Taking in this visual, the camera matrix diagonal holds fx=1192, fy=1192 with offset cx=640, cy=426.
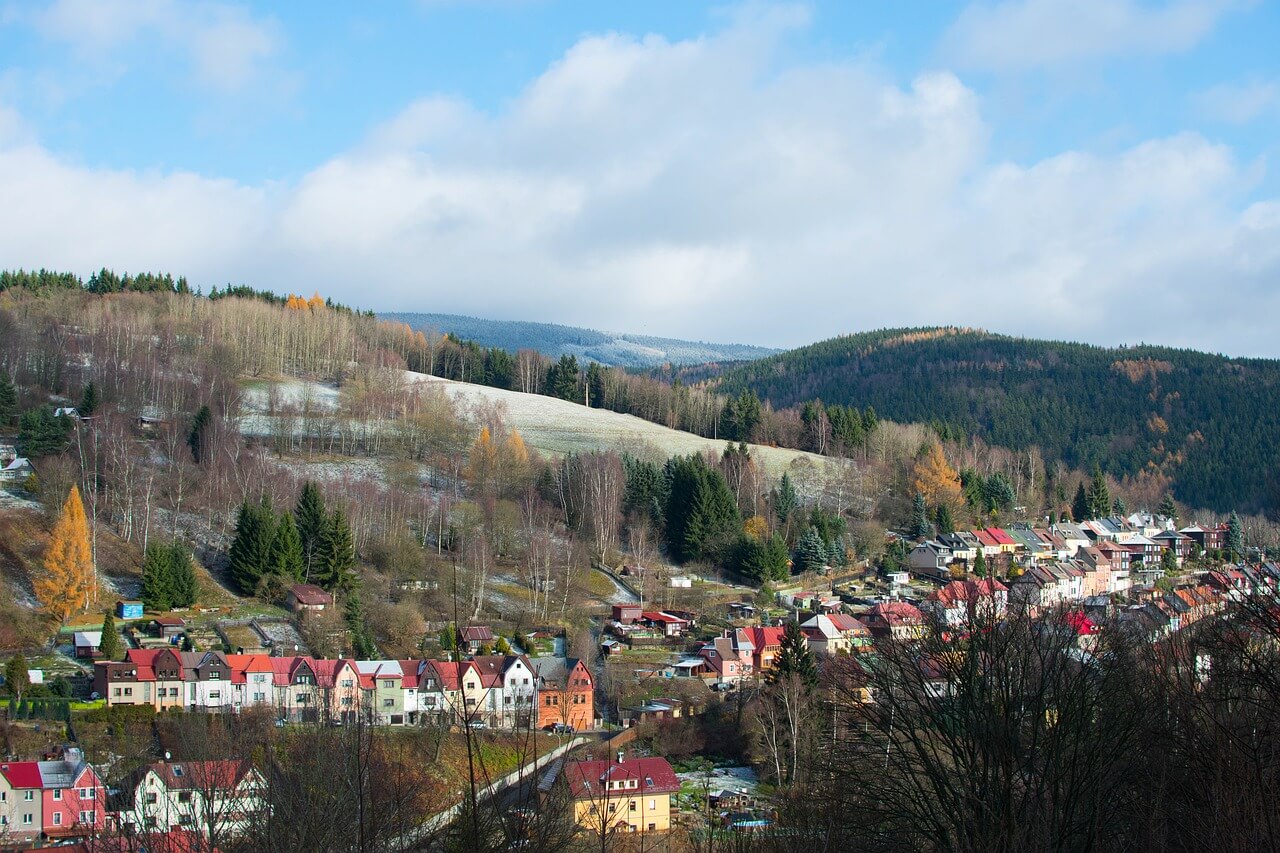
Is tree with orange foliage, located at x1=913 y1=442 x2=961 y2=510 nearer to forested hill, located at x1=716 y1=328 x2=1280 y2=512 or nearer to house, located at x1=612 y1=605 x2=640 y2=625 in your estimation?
forested hill, located at x1=716 y1=328 x2=1280 y2=512

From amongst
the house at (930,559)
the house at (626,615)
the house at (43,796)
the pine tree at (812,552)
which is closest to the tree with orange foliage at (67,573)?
the house at (43,796)

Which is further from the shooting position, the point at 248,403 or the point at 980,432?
the point at 980,432

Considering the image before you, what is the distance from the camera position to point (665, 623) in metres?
37.2

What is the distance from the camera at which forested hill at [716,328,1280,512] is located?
9062cm

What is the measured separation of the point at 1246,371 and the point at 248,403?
292 feet

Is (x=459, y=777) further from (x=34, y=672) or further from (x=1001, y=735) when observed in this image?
(x=1001, y=735)

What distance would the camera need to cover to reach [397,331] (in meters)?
86.8

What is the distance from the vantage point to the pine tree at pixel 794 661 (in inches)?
1121

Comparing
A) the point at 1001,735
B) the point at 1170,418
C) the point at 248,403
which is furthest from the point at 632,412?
the point at 1001,735

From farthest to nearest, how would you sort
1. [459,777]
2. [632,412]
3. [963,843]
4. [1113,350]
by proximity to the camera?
[1113,350], [632,412], [459,777], [963,843]

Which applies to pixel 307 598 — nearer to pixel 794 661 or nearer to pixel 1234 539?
pixel 794 661

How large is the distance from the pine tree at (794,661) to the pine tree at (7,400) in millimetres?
35922

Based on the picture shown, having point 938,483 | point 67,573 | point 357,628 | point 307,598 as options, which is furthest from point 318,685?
point 938,483

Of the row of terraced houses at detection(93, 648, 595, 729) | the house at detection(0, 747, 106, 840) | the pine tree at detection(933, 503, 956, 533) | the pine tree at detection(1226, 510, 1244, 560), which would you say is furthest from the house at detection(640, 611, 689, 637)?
the pine tree at detection(1226, 510, 1244, 560)
